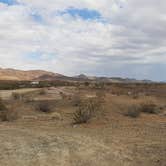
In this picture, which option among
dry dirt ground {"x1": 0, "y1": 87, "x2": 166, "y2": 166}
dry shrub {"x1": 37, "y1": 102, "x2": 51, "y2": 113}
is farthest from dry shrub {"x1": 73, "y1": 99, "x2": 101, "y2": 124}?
dry shrub {"x1": 37, "y1": 102, "x2": 51, "y2": 113}

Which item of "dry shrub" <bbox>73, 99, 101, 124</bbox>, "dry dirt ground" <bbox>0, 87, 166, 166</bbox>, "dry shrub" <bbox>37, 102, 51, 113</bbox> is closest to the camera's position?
"dry dirt ground" <bbox>0, 87, 166, 166</bbox>

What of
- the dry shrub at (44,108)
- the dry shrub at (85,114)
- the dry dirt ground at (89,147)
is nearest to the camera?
the dry dirt ground at (89,147)

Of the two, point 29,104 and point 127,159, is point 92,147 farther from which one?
point 29,104

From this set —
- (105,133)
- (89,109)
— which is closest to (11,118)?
(89,109)

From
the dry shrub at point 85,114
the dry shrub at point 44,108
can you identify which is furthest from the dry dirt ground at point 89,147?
the dry shrub at point 44,108

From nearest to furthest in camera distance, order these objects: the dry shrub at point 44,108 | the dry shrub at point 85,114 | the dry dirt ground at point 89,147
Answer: the dry dirt ground at point 89,147, the dry shrub at point 85,114, the dry shrub at point 44,108

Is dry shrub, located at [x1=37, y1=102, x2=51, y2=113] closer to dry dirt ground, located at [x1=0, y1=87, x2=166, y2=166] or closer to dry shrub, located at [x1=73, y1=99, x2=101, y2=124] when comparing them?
dry shrub, located at [x1=73, y1=99, x2=101, y2=124]

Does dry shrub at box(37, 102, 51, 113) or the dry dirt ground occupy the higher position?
dry shrub at box(37, 102, 51, 113)

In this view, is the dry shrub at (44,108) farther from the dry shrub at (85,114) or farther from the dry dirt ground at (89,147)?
the dry dirt ground at (89,147)

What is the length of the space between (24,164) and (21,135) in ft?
13.1

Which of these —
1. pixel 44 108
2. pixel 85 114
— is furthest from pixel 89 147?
pixel 44 108

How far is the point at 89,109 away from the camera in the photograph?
79.8 ft

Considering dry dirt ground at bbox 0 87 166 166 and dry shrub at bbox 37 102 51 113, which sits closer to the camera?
dry dirt ground at bbox 0 87 166 166

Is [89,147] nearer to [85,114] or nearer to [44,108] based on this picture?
[85,114]
